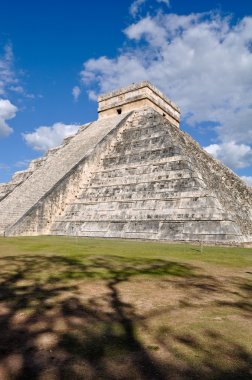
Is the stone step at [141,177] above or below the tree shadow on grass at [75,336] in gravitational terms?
above

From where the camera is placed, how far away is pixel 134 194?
1467cm

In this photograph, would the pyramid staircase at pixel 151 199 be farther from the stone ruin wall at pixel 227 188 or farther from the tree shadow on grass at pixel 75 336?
the tree shadow on grass at pixel 75 336

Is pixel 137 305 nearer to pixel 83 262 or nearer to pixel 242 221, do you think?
pixel 83 262

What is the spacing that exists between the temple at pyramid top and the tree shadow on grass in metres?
18.1

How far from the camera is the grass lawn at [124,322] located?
2.63m

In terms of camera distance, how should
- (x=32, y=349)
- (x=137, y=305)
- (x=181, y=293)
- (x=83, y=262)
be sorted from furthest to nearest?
(x=83, y=262)
(x=181, y=293)
(x=137, y=305)
(x=32, y=349)

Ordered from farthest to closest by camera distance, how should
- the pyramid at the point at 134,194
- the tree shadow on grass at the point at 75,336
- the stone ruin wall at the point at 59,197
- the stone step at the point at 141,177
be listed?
the stone ruin wall at the point at 59,197 < the stone step at the point at 141,177 < the pyramid at the point at 134,194 < the tree shadow on grass at the point at 75,336

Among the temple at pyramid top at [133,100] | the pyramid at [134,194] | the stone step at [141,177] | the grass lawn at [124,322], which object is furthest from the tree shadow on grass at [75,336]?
the temple at pyramid top at [133,100]

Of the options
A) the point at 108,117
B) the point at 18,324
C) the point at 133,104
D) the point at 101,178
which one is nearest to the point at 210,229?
the point at 101,178

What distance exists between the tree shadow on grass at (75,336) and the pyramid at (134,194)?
21.9 ft

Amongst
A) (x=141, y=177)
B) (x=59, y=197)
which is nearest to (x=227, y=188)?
(x=141, y=177)

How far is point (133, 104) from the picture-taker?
74.0 ft

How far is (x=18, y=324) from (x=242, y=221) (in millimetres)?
13310

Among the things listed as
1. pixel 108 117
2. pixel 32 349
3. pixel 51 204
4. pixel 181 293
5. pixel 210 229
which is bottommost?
pixel 32 349
